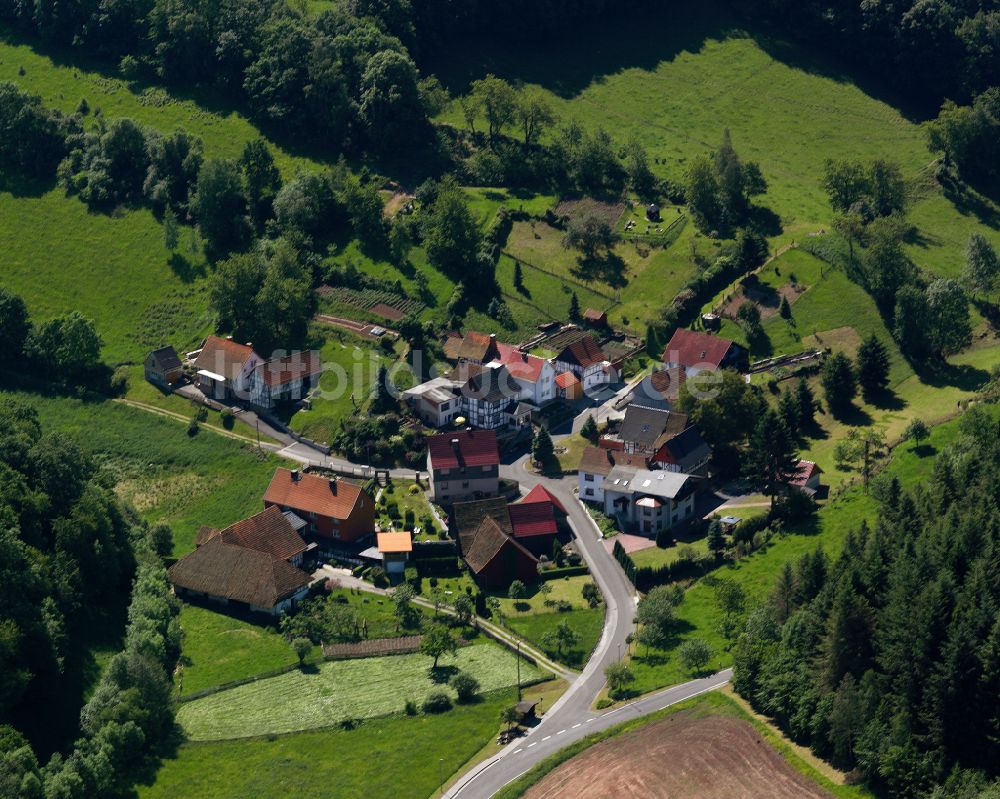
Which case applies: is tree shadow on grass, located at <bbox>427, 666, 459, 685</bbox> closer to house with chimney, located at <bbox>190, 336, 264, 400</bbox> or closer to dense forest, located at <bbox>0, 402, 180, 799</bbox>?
dense forest, located at <bbox>0, 402, 180, 799</bbox>

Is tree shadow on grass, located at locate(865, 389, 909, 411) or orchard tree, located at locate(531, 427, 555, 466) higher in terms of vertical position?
tree shadow on grass, located at locate(865, 389, 909, 411)

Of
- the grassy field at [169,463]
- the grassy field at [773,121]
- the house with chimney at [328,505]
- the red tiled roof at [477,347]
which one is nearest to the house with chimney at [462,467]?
the house with chimney at [328,505]

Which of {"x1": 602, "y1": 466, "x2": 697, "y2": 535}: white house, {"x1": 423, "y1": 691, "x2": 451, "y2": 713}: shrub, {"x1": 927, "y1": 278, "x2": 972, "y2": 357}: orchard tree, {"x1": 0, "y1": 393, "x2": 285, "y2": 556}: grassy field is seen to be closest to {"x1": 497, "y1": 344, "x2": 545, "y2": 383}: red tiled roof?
{"x1": 602, "y1": 466, "x2": 697, "y2": 535}: white house

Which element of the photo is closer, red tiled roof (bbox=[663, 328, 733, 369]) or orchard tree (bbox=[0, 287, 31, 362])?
red tiled roof (bbox=[663, 328, 733, 369])

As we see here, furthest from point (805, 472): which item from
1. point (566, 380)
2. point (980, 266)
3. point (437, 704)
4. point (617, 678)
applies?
point (437, 704)

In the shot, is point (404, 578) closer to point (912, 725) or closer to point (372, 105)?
point (912, 725)

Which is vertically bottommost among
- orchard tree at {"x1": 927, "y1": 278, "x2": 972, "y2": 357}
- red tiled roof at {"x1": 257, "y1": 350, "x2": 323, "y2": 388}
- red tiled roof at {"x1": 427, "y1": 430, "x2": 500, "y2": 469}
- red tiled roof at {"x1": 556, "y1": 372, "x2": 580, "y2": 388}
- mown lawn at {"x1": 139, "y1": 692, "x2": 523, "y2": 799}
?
mown lawn at {"x1": 139, "y1": 692, "x2": 523, "y2": 799}

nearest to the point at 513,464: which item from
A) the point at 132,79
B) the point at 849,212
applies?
the point at 849,212
